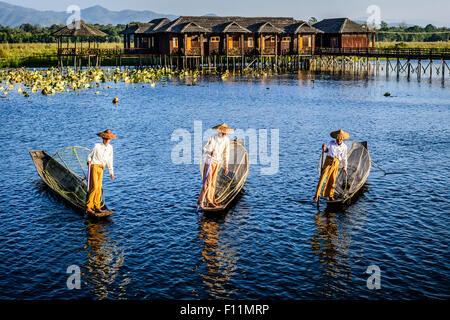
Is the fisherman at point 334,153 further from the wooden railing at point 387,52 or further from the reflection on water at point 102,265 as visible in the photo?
the wooden railing at point 387,52

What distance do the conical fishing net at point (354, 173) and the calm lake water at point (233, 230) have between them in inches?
25.1

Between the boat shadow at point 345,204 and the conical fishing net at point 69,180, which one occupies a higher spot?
the conical fishing net at point 69,180

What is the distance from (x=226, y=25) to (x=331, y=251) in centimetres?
7254

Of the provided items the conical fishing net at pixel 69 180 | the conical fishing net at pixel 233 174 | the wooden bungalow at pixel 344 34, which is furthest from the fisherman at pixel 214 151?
the wooden bungalow at pixel 344 34

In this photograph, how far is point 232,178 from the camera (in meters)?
20.8

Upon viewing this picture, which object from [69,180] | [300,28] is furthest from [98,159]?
A: [300,28]

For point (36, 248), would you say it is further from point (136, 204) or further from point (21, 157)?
point (21, 157)

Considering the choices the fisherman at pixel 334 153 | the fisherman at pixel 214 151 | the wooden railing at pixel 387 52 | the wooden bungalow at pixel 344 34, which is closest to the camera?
the fisherman at pixel 214 151

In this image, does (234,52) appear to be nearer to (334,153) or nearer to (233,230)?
(334,153)

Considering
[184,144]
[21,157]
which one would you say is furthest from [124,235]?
[184,144]

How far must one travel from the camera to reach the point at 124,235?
1658 cm

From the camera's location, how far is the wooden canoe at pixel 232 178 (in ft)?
63.1

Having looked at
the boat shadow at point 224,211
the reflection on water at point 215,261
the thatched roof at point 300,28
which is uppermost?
the thatched roof at point 300,28
